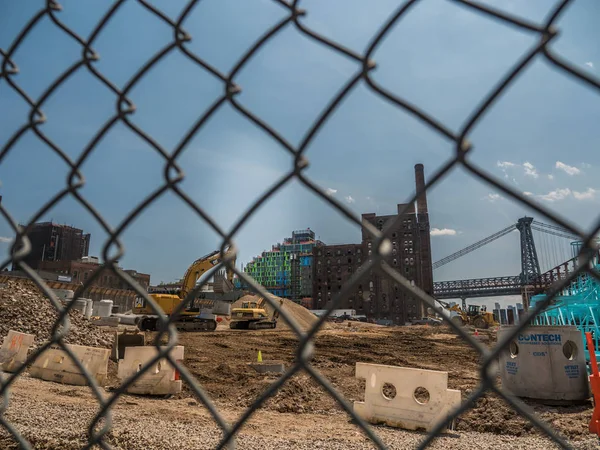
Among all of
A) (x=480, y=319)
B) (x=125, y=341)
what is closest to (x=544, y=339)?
(x=125, y=341)

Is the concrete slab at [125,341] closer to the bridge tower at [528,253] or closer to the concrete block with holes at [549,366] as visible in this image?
the concrete block with holes at [549,366]

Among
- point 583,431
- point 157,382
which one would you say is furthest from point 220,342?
point 583,431

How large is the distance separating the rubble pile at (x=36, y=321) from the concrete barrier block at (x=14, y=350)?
75cm

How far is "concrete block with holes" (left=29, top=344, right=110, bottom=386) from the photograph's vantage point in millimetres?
8078

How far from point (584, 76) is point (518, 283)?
8179cm

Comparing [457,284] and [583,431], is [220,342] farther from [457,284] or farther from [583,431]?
[457,284]

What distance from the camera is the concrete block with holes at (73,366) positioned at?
808cm

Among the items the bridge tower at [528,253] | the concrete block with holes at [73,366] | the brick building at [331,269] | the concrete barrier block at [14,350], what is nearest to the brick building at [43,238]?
the concrete barrier block at [14,350]

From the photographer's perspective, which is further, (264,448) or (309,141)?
(264,448)

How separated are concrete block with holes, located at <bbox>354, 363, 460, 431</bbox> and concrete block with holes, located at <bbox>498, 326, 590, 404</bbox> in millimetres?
2166

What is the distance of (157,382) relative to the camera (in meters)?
7.44

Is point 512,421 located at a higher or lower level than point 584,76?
lower

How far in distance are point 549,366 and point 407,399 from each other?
3.02 meters

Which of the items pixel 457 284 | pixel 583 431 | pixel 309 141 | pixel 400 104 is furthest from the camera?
pixel 457 284
